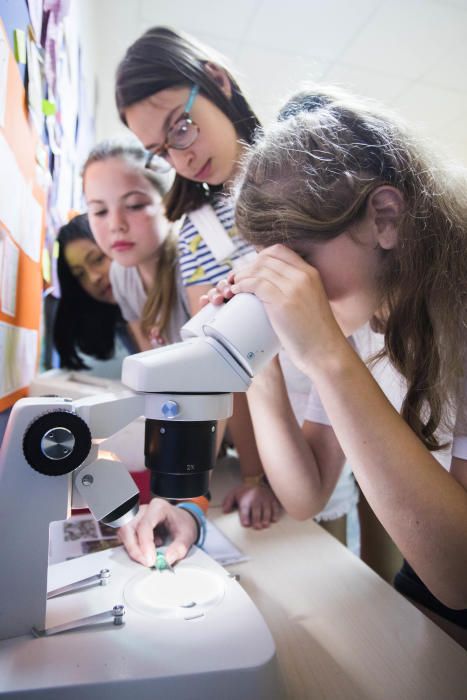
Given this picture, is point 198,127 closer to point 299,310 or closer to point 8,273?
point 8,273

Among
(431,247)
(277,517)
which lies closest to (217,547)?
(277,517)

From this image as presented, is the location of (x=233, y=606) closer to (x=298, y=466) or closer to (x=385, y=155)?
(x=298, y=466)

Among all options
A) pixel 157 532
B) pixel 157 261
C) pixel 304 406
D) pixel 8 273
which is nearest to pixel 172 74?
pixel 157 261

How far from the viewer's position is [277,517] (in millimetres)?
918

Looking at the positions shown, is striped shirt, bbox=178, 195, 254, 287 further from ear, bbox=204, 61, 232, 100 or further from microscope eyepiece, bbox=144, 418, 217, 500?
microscope eyepiece, bbox=144, 418, 217, 500

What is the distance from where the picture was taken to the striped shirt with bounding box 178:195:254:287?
1093mm

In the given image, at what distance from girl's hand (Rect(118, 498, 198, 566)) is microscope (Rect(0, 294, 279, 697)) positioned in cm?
15

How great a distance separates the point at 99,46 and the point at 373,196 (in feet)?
7.13

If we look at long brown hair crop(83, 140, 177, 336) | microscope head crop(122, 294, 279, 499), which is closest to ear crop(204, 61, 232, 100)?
long brown hair crop(83, 140, 177, 336)

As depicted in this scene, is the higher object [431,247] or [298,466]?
[431,247]

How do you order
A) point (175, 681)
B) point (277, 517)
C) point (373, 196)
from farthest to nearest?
point (277, 517)
point (373, 196)
point (175, 681)

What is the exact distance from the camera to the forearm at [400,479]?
50 centimetres

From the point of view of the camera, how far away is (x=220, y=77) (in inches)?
42.4

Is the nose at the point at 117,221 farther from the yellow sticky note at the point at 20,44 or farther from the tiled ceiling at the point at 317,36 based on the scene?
the tiled ceiling at the point at 317,36
